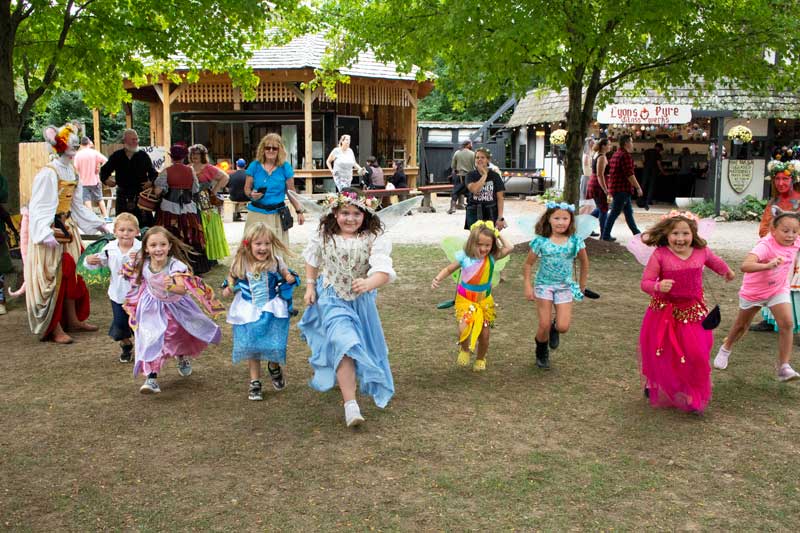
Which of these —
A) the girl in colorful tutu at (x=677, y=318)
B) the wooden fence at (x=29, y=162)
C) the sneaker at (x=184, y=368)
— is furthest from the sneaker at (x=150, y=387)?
the wooden fence at (x=29, y=162)

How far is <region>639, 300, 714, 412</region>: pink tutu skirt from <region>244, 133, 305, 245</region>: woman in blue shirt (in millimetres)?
4358

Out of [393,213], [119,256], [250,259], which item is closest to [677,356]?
[393,213]

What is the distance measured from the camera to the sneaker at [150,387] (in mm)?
6101

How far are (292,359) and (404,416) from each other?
1.83 metres

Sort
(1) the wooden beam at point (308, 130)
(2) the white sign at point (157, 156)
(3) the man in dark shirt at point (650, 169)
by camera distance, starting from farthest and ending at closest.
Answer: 1. (3) the man in dark shirt at point (650, 169)
2. (1) the wooden beam at point (308, 130)
3. (2) the white sign at point (157, 156)

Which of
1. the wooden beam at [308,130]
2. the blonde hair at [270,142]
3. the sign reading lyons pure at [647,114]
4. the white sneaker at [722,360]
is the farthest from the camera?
the wooden beam at [308,130]

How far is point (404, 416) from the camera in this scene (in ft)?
18.4

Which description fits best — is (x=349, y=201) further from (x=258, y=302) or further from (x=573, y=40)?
(x=573, y=40)

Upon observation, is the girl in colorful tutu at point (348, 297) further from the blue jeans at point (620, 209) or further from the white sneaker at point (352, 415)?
the blue jeans at point (620, 209)

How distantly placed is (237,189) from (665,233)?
5.77m

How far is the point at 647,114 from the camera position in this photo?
66.4 ft

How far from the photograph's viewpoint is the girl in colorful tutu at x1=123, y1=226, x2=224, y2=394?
6.07 m

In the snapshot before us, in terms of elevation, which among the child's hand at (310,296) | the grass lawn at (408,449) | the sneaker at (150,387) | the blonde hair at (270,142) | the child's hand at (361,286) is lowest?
the grass lawn at (408,449)

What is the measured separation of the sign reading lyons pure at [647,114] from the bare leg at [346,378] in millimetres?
16314
